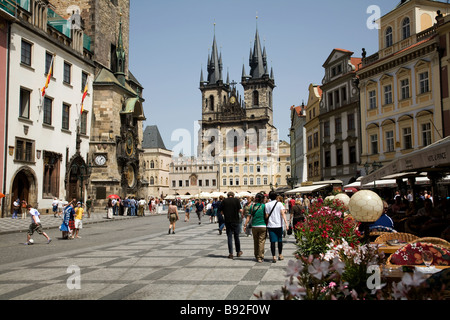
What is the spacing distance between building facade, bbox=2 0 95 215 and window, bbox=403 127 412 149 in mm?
24796

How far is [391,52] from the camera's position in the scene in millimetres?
33094

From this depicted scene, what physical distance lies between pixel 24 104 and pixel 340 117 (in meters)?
27.7

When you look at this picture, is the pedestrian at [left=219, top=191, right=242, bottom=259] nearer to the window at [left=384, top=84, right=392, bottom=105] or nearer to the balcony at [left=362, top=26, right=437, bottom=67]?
the balcony at [left=362, top=26, right=437, bottom=67]

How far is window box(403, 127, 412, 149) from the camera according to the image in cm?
3128

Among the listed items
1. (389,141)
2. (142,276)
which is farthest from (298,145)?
(142,276)

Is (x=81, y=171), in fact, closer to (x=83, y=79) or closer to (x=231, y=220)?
(x=83, y=79)

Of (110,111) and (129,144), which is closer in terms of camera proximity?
(110,111)

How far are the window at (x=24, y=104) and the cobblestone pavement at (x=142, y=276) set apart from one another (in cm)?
2028

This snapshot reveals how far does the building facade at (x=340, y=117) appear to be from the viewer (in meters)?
39.4

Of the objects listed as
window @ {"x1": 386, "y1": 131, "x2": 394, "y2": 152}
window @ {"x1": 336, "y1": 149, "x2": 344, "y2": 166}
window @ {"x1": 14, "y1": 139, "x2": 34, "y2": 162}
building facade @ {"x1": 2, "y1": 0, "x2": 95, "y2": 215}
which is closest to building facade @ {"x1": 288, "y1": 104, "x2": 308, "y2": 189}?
window @ {"x1": 336, "y1": 149, "x2": 344, "y2": 166}

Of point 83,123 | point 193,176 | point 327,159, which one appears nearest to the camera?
point 83,123

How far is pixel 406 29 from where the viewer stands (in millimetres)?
31562

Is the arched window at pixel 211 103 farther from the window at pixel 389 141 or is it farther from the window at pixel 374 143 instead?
the window at pixel 389 141
